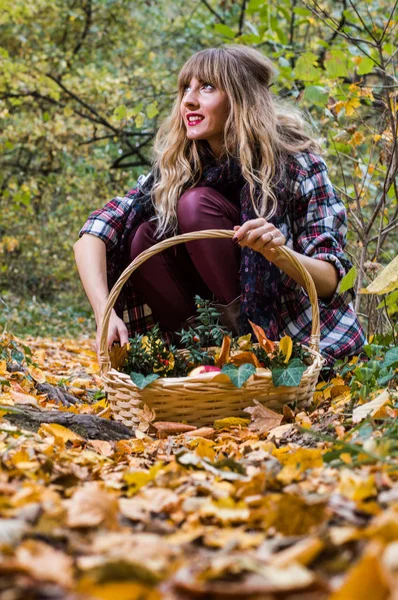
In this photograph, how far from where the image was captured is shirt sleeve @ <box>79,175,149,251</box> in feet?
6.88

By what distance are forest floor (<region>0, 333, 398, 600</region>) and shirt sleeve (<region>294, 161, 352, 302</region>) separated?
0.72m

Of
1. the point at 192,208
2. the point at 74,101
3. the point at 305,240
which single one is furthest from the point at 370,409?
the point at 74,101

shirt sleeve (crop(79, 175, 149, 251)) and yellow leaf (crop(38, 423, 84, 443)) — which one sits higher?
shirt sleeve (crop(79, 175, 149, 251))

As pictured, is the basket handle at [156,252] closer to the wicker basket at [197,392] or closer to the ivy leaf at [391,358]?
the wicker basket at [197,392]

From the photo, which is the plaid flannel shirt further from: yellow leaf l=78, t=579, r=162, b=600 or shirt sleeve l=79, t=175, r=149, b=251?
yellow leaf l=78, t=579, r=162, b=600

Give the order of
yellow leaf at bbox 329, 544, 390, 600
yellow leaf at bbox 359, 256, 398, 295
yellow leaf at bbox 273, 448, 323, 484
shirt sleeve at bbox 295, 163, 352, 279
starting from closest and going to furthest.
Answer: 1. yellow leaf at bbox 329, 544, 390, 600
2. yellow leaf at bbox 273, 448, 323, 484
3. yellow leaf at bbox 359, 256, 398, 295
4. shirt sleeve at bbox 295, 163, 352, 279

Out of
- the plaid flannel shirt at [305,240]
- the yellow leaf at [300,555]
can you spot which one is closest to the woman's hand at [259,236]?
the plaid flannel shirt at [305,240]

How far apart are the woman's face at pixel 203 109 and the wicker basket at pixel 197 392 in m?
0.68

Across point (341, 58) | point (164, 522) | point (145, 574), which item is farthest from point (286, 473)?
point (341, 58)

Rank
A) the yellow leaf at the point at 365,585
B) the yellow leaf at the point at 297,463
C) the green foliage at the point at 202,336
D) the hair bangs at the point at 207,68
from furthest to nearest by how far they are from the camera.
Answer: the hair bangs at the point at 207,68 → the green foliage at the point at 202,336 → the yellow leaf at the point at 297,463 → the yellow leaf at the point at 365,585

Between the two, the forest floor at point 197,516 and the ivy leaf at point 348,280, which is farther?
the ivy leaf at point 348,280

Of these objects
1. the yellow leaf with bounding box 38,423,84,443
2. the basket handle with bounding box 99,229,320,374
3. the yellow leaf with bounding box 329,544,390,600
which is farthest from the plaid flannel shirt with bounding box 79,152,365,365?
the yellow leaf with bounding box 329,544,390,600

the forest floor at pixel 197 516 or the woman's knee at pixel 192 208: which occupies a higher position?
the woman's knee at pixel 192 208

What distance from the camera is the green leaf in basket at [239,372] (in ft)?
4.60
